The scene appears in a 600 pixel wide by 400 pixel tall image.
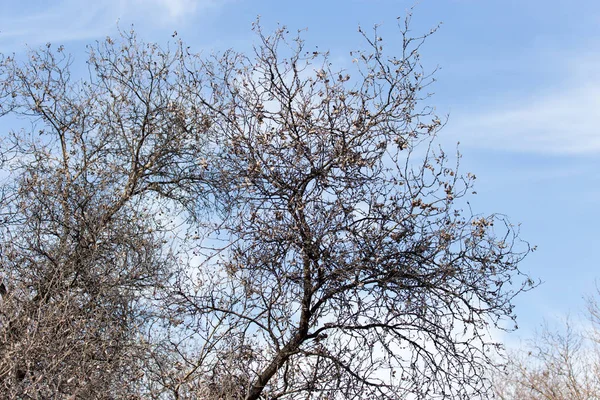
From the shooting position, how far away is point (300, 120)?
8.17 meters

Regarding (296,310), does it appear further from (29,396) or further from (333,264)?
(29,396)

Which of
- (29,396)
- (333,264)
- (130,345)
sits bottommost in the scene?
(29,396)

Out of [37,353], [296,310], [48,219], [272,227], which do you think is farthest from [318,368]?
[48,219]

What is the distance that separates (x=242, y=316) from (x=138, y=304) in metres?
3.13

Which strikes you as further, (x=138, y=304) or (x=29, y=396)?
(x=138, y=304)

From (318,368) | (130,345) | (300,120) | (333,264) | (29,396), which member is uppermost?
(300,120)

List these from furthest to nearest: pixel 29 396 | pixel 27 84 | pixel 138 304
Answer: pixel 27 84, pixel 138 304, pixel 29 396

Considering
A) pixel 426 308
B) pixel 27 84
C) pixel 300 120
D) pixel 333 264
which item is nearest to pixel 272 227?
pixel 333 264

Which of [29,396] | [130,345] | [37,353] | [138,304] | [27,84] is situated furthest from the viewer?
[27,84]

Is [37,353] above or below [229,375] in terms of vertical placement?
below

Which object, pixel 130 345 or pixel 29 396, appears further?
pixel 130 345

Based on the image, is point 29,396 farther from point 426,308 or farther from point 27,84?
point 27,84

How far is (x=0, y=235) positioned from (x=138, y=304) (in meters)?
2.63

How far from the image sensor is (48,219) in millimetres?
10625
